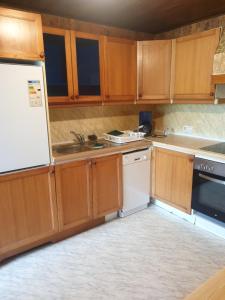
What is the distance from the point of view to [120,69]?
2.69 metres

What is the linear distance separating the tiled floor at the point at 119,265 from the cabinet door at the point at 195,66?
4.99 ft

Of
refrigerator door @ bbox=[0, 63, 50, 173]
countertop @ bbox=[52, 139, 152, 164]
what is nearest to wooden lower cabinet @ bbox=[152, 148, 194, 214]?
countertop @ bbox=[52, 139, 152, 164]

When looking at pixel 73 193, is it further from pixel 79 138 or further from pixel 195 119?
pixel 195 119

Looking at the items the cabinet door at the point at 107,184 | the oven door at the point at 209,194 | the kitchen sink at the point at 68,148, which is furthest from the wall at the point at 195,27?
the kitchen sink at the point at 68,148

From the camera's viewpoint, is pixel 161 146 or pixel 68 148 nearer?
pixel 68 148

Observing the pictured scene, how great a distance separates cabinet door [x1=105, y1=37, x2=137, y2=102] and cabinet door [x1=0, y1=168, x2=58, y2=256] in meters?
1.23

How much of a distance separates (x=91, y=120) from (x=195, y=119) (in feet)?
4.50

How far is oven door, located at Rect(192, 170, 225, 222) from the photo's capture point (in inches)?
87.1

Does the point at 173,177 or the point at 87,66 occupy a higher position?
the point at 87,66

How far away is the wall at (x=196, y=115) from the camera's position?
106 inches

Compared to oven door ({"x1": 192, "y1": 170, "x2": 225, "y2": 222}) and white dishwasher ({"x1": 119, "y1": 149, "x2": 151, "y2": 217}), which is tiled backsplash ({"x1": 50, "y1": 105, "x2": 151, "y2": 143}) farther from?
oven door ({"x1": 192, "y1": 170, "x2": 225, "y2": 222})

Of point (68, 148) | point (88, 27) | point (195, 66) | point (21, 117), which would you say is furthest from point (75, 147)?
point (195, 66)

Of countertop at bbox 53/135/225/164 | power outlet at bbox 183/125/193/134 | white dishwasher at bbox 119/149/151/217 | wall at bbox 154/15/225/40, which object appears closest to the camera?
countertop at bbox 53/135/225/164

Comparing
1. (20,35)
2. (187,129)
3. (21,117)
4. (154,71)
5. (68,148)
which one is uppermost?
(20,35)
